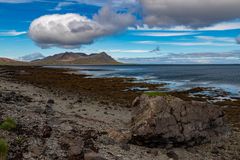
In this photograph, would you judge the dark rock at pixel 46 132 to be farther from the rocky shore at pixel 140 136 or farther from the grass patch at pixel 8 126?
the grass patch at pixel 8 126

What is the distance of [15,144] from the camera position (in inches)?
516

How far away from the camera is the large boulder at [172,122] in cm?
1709

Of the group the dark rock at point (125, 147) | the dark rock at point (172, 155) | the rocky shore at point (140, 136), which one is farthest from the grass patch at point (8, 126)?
the dark rock at point (172, 155)

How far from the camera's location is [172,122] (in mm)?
17812

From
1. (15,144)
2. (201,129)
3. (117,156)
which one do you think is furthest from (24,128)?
(201,129)

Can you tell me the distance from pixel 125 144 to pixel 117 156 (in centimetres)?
218

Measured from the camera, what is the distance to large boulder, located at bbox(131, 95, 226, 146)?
17094 mm

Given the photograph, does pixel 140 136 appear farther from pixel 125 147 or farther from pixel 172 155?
pixel 172 155

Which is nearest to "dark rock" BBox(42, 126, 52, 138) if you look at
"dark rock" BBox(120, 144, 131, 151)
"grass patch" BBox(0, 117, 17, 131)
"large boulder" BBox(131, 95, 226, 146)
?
"grass patch" BBox(0, 117, 17, 131)

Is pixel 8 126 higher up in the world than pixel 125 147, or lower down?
higher up

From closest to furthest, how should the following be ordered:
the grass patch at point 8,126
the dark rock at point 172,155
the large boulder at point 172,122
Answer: the grass patch at point 8,126
the dark rock at point 172,155
the large boulder at point 172,122

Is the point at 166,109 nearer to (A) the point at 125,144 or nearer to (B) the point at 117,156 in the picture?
(A) the point at 125,144

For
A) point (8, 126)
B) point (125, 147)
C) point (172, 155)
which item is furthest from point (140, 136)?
point (8, 126)

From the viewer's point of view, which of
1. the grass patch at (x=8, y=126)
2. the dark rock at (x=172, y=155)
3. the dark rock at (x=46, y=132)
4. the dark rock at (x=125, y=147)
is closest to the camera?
the grass patch at (x=8, y=126)
